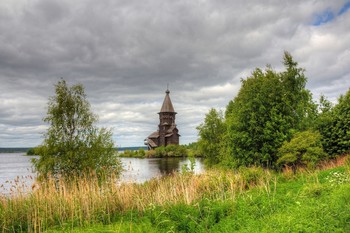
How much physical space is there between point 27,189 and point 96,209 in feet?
7.25

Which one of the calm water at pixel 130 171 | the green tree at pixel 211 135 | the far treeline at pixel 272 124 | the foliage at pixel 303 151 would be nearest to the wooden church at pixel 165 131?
the calm water at pixel 130 171

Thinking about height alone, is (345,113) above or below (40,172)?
above

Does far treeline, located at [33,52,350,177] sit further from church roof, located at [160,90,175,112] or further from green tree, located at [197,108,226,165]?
church roof, located at [160,90,175,112]

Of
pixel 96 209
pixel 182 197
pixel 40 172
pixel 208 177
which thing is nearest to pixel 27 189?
pixel 96 209

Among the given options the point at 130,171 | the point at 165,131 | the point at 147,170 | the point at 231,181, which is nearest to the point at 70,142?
the point at 130,171

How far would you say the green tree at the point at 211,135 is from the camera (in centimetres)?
4059

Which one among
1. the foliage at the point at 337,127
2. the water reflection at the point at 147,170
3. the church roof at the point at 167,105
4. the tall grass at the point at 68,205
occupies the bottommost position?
the water reflection at the point at 147,170

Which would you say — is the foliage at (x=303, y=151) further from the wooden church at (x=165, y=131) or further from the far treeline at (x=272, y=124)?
the wooden church at (x=165, y=131)

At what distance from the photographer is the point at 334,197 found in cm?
714

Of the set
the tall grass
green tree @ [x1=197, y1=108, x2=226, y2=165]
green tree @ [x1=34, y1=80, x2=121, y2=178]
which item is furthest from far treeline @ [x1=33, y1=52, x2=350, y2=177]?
green tree @ [x1=197, y1=108, x2=226, y2=165]

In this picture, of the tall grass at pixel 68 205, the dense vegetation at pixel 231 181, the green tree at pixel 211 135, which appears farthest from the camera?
the green tree at pixel 211 135

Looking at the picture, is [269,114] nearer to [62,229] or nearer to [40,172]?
[40,172]

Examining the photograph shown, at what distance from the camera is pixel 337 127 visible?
2053 cm

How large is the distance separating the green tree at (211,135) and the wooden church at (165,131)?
46.3 metres
